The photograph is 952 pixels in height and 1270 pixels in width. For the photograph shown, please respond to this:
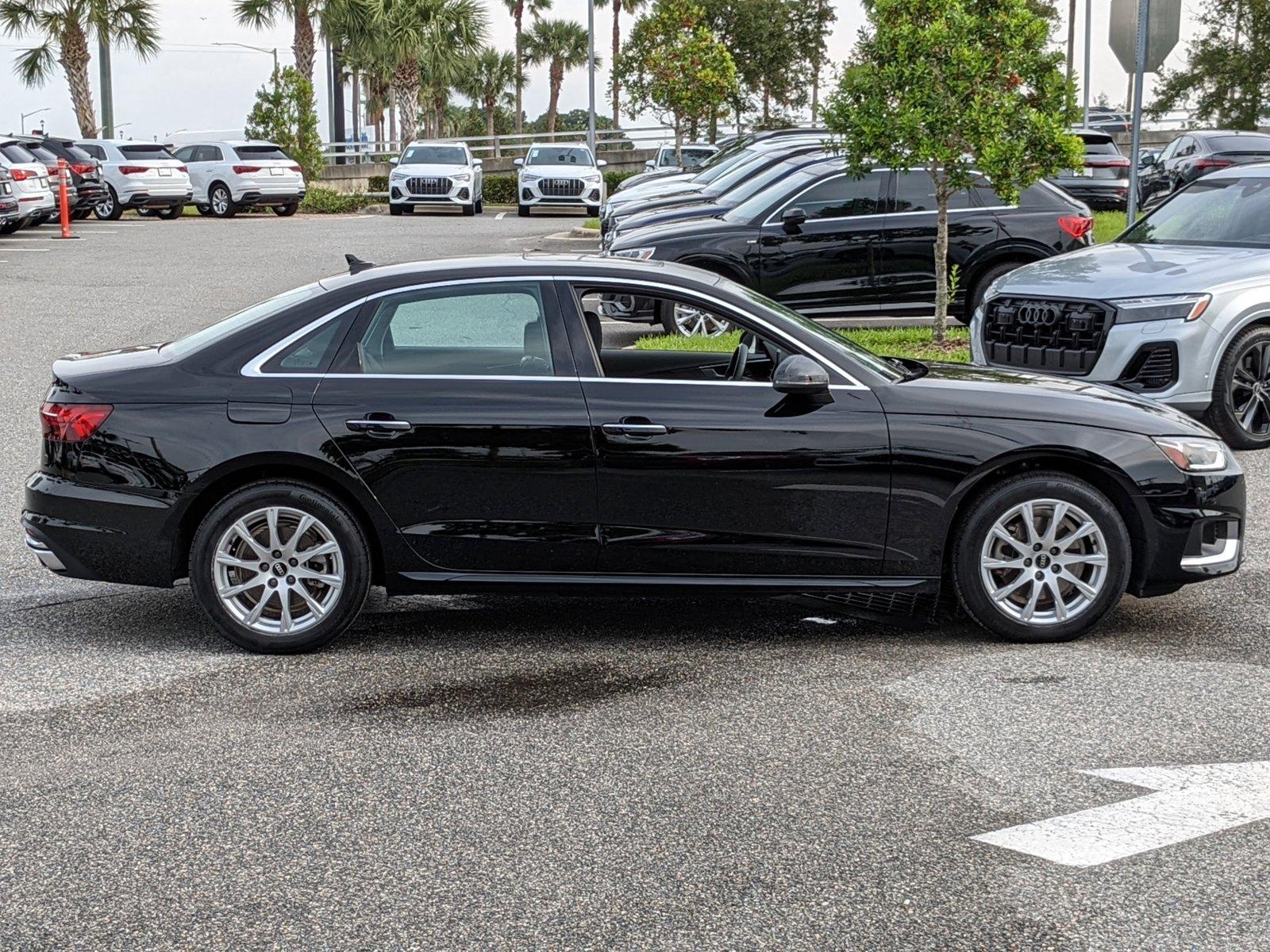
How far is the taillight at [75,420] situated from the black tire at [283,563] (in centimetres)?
56

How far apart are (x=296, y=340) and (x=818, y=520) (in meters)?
2.13

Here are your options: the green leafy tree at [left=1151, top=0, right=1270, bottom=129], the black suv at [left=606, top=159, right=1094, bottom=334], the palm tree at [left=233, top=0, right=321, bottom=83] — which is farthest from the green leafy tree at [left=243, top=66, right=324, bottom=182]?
the black suv at [left=606, top=159, right=1094, bottom=334]

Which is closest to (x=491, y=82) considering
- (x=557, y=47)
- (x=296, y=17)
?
(x=557, y=47)

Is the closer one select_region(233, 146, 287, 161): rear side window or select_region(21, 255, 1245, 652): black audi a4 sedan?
select_region(21, 255, 1245, 652): black audi a4 sedan

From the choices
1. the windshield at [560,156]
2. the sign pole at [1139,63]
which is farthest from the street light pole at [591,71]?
the sign pole at [1139,63]

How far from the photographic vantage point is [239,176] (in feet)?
125

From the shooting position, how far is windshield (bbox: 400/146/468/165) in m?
38.4

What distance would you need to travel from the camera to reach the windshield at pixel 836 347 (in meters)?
6.33

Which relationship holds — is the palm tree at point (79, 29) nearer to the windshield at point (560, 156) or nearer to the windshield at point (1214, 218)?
the windshield at point (560, 156)

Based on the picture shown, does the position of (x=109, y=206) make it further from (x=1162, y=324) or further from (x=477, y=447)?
(x=477, y=447)

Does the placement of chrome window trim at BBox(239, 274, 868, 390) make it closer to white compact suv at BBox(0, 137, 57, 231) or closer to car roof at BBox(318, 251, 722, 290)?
car roof at BBox(318, 251, 722, 290)

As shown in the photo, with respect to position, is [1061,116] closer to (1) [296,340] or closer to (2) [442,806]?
(1) [296,340]

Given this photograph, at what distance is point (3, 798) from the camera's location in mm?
4785

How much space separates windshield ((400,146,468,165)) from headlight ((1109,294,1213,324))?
29696mm
